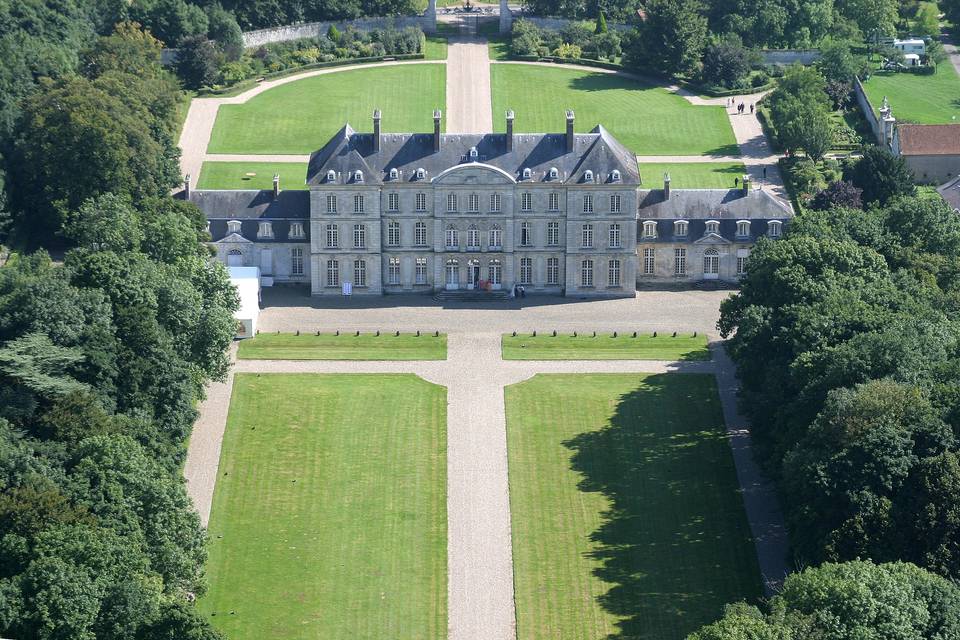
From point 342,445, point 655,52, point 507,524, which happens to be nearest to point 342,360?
point 342,445

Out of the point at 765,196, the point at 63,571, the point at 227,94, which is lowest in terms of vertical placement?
the point at 227,94

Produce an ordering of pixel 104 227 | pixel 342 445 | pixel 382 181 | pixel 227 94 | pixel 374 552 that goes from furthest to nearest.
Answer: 1. pixel 227 94
2. pixel 382 181
3. pixel 104 227
4. pixel 342 445
5. pixel 374 552

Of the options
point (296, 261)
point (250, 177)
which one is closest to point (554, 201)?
point (296, 261)

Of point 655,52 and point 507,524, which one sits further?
point 655,52

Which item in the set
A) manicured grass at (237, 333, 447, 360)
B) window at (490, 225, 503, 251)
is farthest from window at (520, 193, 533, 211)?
manicured grass at (237, 333, 447, 360)

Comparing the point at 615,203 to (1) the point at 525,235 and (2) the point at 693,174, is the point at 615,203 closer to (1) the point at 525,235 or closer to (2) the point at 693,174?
(1) the point at 525,235

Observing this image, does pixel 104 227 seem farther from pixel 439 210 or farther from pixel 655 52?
pixel 655 52
